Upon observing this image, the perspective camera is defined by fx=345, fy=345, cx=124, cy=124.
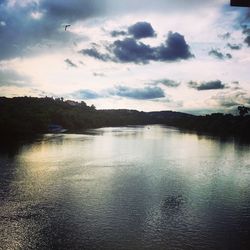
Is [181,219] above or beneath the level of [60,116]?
beneath

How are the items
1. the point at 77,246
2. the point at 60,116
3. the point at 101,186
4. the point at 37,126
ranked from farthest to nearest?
the point at 60,116, the point at 37,126, the point at 101,186, the point at 77,246

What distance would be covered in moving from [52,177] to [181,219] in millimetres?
21097

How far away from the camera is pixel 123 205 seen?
31.6 metres

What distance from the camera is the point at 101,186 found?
39094mm

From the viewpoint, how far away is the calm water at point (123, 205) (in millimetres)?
24000

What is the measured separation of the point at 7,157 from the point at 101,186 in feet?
90.9

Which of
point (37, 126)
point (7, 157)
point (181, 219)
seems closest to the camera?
point (181, 219)

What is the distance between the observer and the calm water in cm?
2400

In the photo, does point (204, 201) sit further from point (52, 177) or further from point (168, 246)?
point (52, 177)

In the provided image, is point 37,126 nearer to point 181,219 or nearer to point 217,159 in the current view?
point 217,159

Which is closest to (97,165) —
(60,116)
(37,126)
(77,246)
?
(77,246)

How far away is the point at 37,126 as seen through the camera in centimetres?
13262

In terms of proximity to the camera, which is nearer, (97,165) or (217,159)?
(97,165)

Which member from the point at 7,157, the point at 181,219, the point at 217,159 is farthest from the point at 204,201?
the point at 7,157
